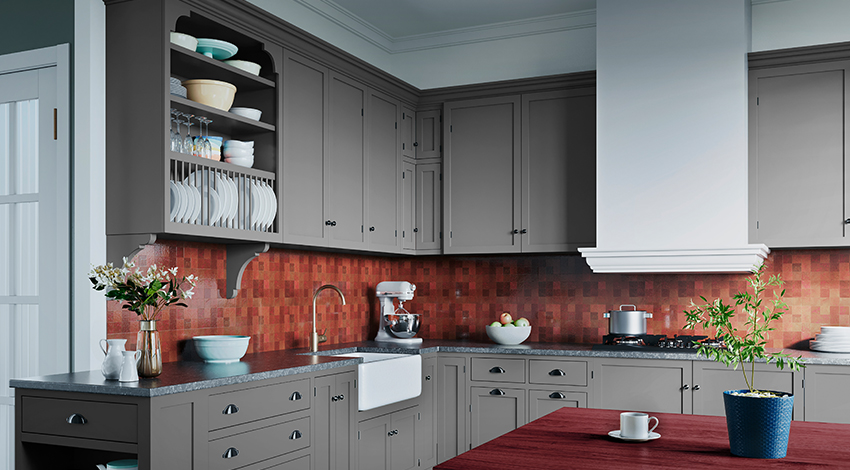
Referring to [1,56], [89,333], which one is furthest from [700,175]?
[1,56]

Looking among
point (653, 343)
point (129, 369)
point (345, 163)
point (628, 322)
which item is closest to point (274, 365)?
point (129, 369)

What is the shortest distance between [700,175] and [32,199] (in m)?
3.30

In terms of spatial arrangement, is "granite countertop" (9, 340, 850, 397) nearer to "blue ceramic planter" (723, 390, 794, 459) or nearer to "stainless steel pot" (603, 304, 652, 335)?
"stainless steel pot" (603, 304, 652, 335)

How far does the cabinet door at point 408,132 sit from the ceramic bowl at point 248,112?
4.68 ft

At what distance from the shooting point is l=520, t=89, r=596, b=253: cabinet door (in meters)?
4.46

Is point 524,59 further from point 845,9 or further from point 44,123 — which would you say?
point 44,123

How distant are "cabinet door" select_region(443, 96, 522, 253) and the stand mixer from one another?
1.33 feet

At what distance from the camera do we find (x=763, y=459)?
1688 millimetres

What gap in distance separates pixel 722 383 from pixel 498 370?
4.02 feet

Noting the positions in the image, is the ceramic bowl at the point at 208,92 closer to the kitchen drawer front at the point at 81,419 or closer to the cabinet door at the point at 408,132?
the kitchen drawer front at the point at 81,419

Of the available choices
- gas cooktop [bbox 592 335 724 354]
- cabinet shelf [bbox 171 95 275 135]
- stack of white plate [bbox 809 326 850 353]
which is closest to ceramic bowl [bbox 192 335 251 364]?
cabinet shelf [bbox 171 95 275 135]

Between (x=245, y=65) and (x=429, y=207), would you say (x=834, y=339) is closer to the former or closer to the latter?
(x=429, y=207)

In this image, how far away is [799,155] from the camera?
13.2 feet

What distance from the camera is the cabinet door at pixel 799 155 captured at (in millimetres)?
3961
